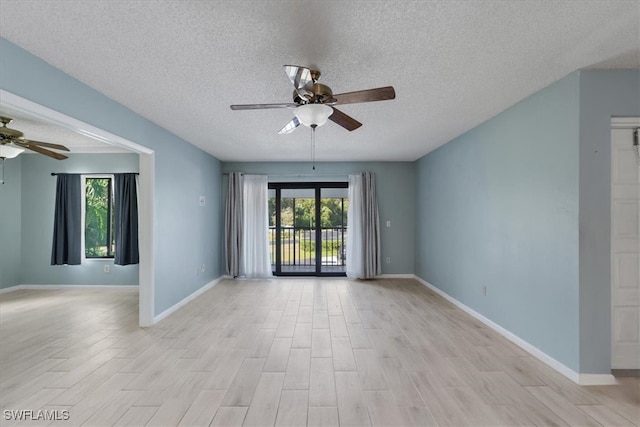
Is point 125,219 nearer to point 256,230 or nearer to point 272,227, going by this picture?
point 256,230

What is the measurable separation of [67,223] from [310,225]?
4509mm

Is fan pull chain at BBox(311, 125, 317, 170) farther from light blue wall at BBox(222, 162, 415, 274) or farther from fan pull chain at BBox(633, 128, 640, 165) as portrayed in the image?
fan pull chain at BBox(633, 128, 640, 165)

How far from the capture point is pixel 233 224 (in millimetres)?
5789

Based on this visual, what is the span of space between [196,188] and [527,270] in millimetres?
4735

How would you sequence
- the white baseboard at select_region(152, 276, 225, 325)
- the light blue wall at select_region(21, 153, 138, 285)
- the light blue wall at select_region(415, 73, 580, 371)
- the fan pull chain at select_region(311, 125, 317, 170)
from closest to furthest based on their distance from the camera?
the light blue wall at select_region(415, 73, 580, 371) < the white baseboard at select_region(152, 276, 225, 325) < the fan pull chain at select_region(311, 125, 317, 170) < the light blue wall at select_region(21, 153, 138, 285)

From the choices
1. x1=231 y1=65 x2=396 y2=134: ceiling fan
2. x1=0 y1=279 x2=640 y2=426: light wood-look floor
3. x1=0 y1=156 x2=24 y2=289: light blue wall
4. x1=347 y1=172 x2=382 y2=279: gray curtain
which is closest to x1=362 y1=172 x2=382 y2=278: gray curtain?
x1=347 y1=172 x2=382 y2=279: gray curtain

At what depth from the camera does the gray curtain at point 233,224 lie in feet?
19.0

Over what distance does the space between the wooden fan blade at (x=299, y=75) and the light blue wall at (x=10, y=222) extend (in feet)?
20.2

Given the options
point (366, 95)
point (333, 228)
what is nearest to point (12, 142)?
point (366, 95)

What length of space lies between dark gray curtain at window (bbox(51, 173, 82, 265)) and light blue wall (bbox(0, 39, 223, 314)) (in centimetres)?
233

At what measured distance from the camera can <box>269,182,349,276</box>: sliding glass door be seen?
6.05m

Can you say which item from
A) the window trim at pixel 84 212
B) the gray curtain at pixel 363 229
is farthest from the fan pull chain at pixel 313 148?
the window trim at pixel 84 212

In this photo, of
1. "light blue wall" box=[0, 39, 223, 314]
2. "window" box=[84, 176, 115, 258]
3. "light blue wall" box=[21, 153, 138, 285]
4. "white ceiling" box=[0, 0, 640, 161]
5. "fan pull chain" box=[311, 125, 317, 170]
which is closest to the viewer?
"white ceiling" box=[0, 0, 640, 161]

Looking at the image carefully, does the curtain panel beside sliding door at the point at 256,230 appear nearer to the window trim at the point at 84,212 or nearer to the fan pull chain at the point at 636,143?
the window trim at the point at 84,212
